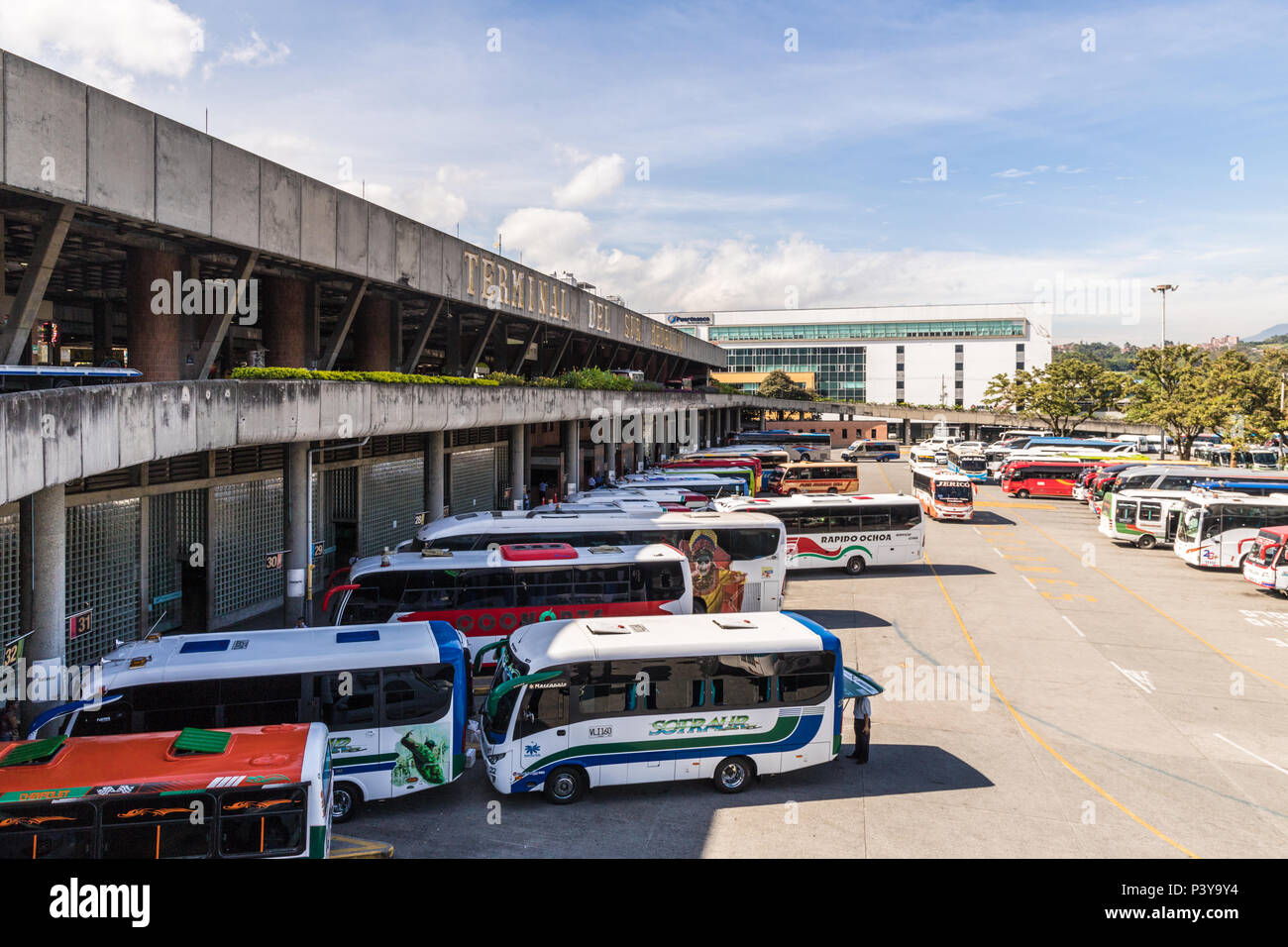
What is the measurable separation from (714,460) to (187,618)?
119ft

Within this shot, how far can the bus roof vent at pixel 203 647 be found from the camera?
1288cm

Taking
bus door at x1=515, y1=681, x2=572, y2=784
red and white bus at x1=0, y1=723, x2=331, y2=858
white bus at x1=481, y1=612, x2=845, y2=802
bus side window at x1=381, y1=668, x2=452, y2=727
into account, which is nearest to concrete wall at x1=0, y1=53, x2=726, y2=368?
red and white bus at x1=0, y1=723, x2=331, y2=858

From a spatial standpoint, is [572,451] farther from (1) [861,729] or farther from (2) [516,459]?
(1) [861,729]

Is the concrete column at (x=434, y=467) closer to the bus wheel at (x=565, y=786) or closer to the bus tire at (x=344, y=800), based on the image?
the bus tire at (x=344, y=800)

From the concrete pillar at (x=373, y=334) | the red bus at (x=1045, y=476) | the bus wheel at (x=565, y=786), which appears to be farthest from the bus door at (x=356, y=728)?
the red bus at (x=1045, y=476)

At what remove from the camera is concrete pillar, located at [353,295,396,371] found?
2973 cm

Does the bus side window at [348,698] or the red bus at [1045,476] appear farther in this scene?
the red bus at [1045,476]

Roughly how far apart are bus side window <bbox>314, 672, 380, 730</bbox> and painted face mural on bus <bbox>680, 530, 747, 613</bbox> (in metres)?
11.6

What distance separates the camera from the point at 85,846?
8.95 m

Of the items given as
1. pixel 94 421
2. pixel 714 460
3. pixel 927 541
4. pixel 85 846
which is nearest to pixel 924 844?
pixel 85 846

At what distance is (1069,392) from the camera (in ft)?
299

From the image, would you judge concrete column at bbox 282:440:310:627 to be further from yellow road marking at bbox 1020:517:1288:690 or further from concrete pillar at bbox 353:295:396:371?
yellow road marking at bbox 1020:517:1288:690

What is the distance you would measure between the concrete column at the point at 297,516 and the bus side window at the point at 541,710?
36.7 ft

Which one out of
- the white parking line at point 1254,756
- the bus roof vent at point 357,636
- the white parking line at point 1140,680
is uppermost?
the bus roof vent at point 357,636
